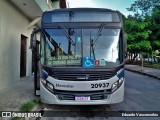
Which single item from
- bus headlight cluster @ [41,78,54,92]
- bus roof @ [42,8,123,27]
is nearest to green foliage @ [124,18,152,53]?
bus roof @ [42,8,123,27]

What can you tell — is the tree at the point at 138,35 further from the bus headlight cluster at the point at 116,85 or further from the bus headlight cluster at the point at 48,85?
the bus headlight cluster at the point at 48,85

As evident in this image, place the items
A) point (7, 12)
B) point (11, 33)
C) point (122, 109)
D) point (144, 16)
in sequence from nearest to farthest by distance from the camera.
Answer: point (122, 109) < point (7, 12) < point (11, 33) < point (144, 16)

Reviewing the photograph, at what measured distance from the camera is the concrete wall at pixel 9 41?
1103 centimetres

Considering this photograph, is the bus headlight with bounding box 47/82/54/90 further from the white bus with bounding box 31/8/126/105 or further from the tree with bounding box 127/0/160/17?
the tree with bounding box 127/0/160/17

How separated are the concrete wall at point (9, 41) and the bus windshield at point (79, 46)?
15.1ft

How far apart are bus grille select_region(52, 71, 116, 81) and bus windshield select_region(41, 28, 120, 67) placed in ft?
1.06

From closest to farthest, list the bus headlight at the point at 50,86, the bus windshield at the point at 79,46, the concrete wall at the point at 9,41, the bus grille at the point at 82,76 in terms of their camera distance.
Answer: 1. the bus grille at the point at 82,76
2. the bus headlight at the point at 50,86
3. the bus windshield at the point at 79,46
4. the concrete wall at the point at 9,41

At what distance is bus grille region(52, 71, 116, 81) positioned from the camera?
262 inches

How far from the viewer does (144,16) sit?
36.0 m

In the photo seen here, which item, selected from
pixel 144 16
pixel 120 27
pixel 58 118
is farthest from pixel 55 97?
pixel 144 16

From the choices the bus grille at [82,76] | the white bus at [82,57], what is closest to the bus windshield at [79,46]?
the white bus at [82,57]

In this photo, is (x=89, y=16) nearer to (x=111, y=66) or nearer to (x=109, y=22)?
(x=109, y=22)

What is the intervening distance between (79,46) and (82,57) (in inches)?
13.6

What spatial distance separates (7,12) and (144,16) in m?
27.8
